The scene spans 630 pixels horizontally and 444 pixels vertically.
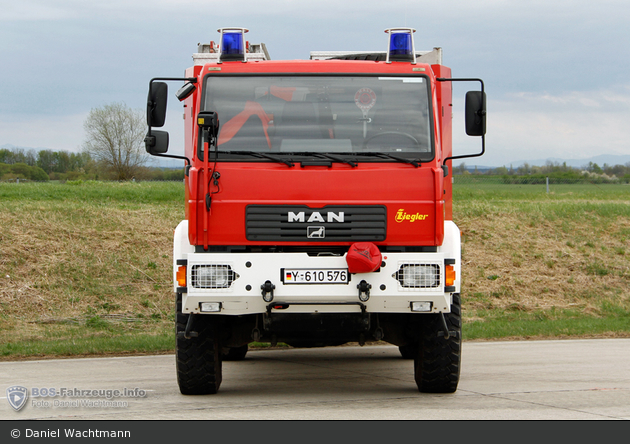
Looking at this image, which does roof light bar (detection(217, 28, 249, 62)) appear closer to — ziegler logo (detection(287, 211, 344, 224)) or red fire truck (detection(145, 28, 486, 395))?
red fire truck (detection(145, 28, 486, 395))

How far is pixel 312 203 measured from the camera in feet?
22.6

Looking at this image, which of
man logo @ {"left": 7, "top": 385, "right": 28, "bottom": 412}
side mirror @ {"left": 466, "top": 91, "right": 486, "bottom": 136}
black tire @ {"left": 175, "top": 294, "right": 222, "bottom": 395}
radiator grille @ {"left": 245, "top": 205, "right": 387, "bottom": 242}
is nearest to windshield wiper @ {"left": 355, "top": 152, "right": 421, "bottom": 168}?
radiator grille @ {"left": 245, "top": 205, "right": 387, "bottom": 242}

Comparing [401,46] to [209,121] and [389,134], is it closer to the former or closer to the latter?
[389,134]

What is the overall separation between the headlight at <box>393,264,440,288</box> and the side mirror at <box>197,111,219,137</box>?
7.12 ft

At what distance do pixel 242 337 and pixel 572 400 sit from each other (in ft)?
11.1

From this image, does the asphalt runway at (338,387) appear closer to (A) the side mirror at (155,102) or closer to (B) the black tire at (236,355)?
(B) the black tire at (236,355)

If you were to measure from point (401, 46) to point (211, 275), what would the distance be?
3142 millimetres

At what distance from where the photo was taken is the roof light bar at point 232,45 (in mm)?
7773

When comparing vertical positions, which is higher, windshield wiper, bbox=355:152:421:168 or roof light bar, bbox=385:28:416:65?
roof light bar, bbox=385:28:416:65

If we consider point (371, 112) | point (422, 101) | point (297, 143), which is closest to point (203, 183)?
point (297, 143)

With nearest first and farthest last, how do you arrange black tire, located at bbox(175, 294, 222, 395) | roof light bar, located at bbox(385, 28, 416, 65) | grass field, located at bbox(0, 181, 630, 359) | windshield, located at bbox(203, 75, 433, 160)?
1. windshield, located at bbox(203, 75, 433, 160)
2. black tire, located at bbox(175, 294, 222, 395)
3. roof light bar, located at bbox(385, 28, 416, 65)
4. grass field, located at bbox(0, 181, 630, 359)

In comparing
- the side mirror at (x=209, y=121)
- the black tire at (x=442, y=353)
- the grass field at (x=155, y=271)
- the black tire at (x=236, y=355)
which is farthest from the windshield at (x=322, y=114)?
the grass field at (x=155, y=271)

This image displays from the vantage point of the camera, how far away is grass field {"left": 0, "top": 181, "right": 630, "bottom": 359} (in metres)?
14.3
